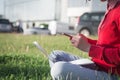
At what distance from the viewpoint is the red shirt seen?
4250mm

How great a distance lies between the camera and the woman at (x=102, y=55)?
4.28 metres

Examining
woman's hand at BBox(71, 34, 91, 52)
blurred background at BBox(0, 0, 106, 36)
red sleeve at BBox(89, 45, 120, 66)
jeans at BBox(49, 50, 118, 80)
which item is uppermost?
woman's hand at BBox(71, 34, 91, 52)

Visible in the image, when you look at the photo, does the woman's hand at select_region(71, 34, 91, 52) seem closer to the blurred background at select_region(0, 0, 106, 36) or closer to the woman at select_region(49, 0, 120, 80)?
the woman at select_region(49, 0, 120, 80)

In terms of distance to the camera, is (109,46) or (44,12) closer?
(109,46)

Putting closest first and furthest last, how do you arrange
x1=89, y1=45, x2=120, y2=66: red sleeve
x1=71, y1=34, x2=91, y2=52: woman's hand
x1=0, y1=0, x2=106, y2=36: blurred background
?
x1=89, y1=45, x2=120, y2=66: red sleeve
x1=71, y1=34, x2=91, y2=52: woman's hand
x1=0, y1=0, x2=106, y2=36: blurred background

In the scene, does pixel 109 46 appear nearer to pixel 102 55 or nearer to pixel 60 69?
pixel 102 55

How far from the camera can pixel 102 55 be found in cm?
426

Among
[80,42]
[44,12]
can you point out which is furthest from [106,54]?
[44,12]

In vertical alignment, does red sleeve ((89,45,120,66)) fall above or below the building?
above

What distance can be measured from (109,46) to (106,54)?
0.11 metres

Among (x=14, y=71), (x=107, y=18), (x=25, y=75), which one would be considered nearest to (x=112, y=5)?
(x=107, y=18)

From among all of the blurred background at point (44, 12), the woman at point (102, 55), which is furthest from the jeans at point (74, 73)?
the blurred background at point (44, 12)

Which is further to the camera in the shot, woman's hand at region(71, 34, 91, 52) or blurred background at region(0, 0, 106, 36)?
blurred background at region(0, 0, 106, 36)

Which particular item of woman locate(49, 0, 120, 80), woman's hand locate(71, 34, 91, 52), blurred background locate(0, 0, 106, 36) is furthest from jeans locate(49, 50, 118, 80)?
blurred background locate(0, 0, 106, 36)
